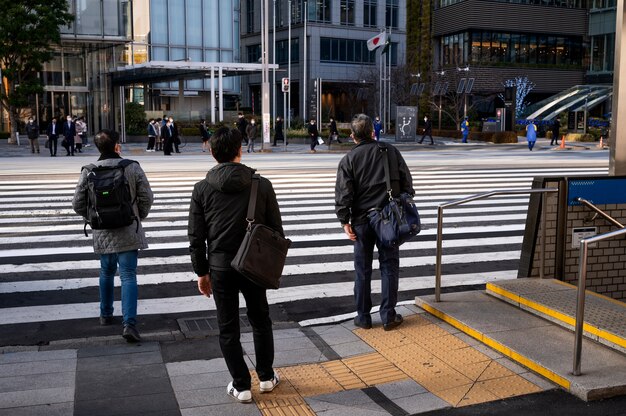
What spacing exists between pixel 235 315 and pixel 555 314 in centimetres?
308

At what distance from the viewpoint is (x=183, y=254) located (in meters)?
10.4

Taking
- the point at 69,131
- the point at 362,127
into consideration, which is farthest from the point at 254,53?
the point at 362,127

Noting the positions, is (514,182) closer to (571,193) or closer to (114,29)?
(571,193)

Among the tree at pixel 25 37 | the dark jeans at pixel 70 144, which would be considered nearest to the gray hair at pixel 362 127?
the dark jeans at pixel 70 144

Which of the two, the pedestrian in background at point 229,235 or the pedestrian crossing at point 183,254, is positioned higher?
the pedestrian in background at point 229,235

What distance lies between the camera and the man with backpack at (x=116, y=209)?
6242 millimetres

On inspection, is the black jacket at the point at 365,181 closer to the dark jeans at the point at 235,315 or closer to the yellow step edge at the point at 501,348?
the yellow step edge at the point at 501,348

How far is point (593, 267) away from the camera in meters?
8.09

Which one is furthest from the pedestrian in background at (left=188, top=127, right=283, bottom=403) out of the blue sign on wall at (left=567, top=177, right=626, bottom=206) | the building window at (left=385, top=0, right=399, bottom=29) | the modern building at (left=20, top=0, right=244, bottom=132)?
the building window at (left=385, top=0, right=399, bottom=29)

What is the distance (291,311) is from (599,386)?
346cm

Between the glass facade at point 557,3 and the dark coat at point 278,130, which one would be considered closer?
the dark coat at point 278,130

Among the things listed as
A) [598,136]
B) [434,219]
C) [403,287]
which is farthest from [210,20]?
[403,287]

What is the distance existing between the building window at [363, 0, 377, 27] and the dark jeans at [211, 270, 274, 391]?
7430cm

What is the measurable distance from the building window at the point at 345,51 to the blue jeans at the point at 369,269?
69.4m
